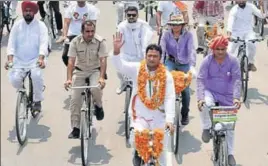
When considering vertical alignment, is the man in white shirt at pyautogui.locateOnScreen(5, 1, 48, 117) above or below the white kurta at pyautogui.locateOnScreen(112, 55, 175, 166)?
above

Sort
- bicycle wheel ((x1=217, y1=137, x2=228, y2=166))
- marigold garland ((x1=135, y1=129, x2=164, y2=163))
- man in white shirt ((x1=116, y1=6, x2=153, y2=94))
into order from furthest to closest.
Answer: man in white shirt ((x1=116, y1=6, x2=153, y2=94)), bicycle wheel ((x1=217, y1=137, x2=228, y2=166)), marigold garland ((x1=135, y1=129, x2=164, y2=163))

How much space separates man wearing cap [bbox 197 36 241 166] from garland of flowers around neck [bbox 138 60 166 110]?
681mm

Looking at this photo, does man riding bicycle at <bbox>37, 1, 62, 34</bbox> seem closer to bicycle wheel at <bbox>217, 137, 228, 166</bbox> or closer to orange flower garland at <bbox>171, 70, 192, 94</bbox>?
orange flower garland at <bbox>171, 70, 192, 94</bbox>

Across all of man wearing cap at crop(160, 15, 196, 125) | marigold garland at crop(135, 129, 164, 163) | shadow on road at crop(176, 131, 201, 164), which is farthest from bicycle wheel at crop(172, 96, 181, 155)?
marigold garland at crop(135, 129, 164, 163)

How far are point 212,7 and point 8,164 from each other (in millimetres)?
5453

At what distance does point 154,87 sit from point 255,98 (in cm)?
421

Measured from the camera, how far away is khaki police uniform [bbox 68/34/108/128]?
8570 millimetres

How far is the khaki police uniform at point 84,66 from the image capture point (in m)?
8.57

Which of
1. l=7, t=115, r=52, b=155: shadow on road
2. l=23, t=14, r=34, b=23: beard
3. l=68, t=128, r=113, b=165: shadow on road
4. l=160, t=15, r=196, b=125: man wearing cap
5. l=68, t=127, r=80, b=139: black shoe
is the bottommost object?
l=68, t=128, r=113, b=165: shadow on road

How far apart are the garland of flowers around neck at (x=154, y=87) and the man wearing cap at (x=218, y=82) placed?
68 cm

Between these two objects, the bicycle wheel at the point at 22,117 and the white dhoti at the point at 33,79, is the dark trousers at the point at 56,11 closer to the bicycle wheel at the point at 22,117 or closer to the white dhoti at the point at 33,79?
the white dhoti at the point at 33,79

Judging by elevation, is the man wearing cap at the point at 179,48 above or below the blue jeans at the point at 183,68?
above

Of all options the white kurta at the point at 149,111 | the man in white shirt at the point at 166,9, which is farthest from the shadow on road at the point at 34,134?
the man in white shirt at the point at 166,9

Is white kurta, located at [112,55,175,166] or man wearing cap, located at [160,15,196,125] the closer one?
white kurta, located at [112,55,175,166]
